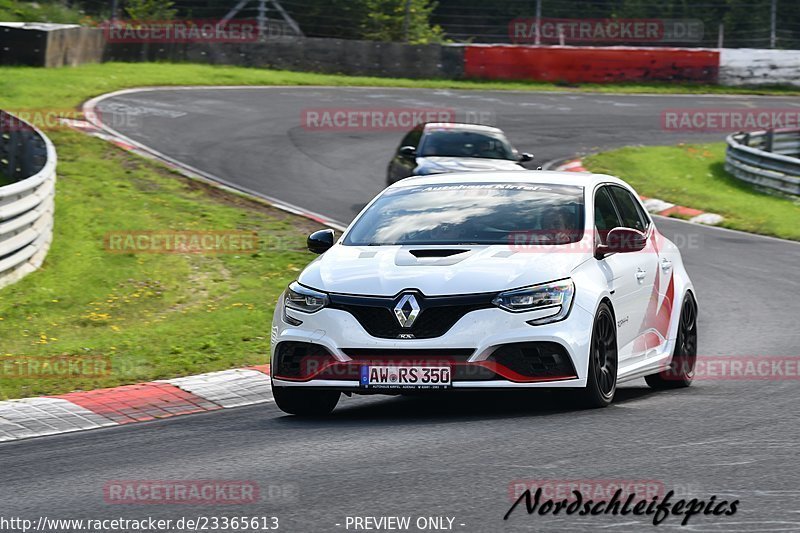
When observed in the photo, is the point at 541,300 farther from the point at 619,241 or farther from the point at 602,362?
the point at 619,241

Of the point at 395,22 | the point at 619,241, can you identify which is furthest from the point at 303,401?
the point at 395,22

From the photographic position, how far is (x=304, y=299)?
336 inches

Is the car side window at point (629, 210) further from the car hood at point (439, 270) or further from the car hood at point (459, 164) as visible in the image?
the car hood at point (459, 164)

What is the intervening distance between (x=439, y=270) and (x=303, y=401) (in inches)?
53.8

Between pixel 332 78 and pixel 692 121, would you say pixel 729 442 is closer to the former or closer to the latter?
pixel 692 121

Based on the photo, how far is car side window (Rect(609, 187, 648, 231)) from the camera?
1001cm

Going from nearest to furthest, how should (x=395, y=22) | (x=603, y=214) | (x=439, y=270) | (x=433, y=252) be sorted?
(x=439, y=270) → (x=433, y=252) → (x=603, y=214) → (x=395, y=22)

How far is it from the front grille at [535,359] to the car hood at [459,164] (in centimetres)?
1134

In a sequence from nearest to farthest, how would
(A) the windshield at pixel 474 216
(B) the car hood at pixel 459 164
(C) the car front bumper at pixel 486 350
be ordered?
(C) the car front bumper at pixel 486 350 → (A) the windshield at pixel 474 216 → (B) the car hood at pixel 459 164

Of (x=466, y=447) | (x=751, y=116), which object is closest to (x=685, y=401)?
(x=466, y=447)

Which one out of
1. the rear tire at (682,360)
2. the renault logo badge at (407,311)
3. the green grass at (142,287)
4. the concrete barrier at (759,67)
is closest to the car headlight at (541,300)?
the renault logo badge at (407,311)

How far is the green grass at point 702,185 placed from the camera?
909 inches

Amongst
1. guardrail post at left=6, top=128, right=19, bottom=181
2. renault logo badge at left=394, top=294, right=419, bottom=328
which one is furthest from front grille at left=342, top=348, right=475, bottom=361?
guardrail post at left=6, top=128, right=19, bottom=181

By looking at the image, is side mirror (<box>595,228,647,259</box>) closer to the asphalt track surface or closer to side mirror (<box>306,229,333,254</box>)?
the asphalt track surface
